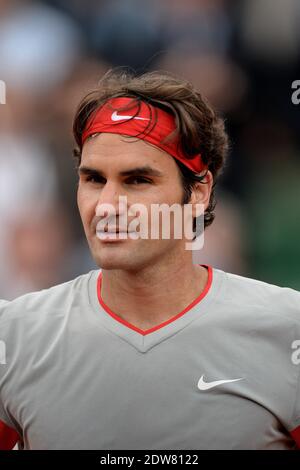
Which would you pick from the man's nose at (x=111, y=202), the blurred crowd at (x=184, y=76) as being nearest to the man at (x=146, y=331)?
the man's nose at (x=111, y=202)

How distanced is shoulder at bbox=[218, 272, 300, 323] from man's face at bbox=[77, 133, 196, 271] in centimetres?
32

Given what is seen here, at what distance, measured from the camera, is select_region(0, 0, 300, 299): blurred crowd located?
3.44 m

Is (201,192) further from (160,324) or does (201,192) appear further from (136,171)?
(160,324)

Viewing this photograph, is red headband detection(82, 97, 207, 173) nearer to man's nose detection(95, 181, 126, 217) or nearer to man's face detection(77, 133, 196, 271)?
man's face detection(77, 133, 196, 271)

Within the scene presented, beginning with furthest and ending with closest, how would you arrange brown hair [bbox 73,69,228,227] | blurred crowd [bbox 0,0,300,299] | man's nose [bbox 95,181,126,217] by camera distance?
blurred crowd [bbox 0,0,300,299] → brown hair [bbox 73,69,228,227] → man's nose [bbox 95,181,126,217]

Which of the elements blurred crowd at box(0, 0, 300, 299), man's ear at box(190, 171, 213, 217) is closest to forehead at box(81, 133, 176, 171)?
man's ear at box(190, 171, 213, 217)

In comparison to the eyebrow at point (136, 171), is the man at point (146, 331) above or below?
below

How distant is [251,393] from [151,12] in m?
2.37

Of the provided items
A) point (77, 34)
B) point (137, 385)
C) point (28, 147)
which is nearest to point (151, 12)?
point (77, 34)

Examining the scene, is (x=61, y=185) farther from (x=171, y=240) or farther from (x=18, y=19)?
(x=171, y=240)

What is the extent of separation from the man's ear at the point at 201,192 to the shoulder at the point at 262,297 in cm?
26

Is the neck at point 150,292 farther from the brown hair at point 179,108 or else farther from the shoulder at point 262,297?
the brown hair at point 179,108

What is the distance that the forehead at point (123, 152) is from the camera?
189 cm

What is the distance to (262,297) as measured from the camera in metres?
2.14
